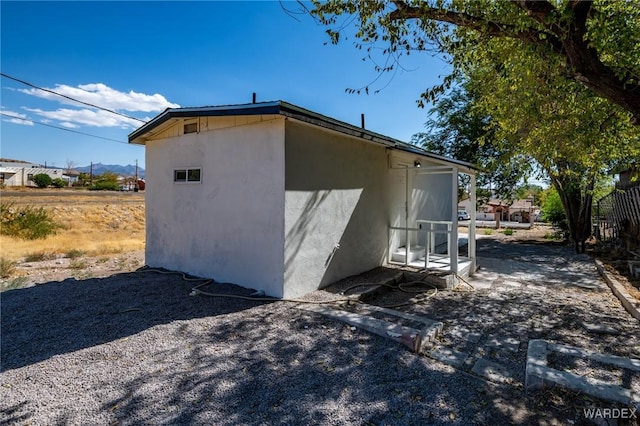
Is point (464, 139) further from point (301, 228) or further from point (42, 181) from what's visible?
point (42, 181)

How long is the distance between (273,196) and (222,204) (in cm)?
146

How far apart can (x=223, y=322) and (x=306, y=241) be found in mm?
2046

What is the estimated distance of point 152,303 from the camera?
211 inches

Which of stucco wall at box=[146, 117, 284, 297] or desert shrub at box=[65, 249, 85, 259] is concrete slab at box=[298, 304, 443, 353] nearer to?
stucco wall at box=[146, 117, 284, 297]

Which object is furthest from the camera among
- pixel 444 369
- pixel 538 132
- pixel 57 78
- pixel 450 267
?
pixel 57 78

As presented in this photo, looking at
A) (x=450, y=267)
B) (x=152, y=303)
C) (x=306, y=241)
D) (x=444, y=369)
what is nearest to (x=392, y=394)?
(x=444, y=369)

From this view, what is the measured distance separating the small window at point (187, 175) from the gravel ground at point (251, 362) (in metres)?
2.43

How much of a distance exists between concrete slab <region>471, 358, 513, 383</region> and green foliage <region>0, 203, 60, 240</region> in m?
18.8

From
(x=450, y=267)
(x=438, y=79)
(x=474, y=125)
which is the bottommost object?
(x=450, y=267)

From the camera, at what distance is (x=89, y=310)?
5.07 m

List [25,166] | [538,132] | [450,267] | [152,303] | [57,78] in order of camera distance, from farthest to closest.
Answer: [25,166], [57,78], [450,267], [538,132], [152,303]

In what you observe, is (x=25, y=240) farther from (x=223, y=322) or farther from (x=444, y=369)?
(x=444, y=369)

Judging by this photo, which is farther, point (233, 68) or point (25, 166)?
point (25, 166)
